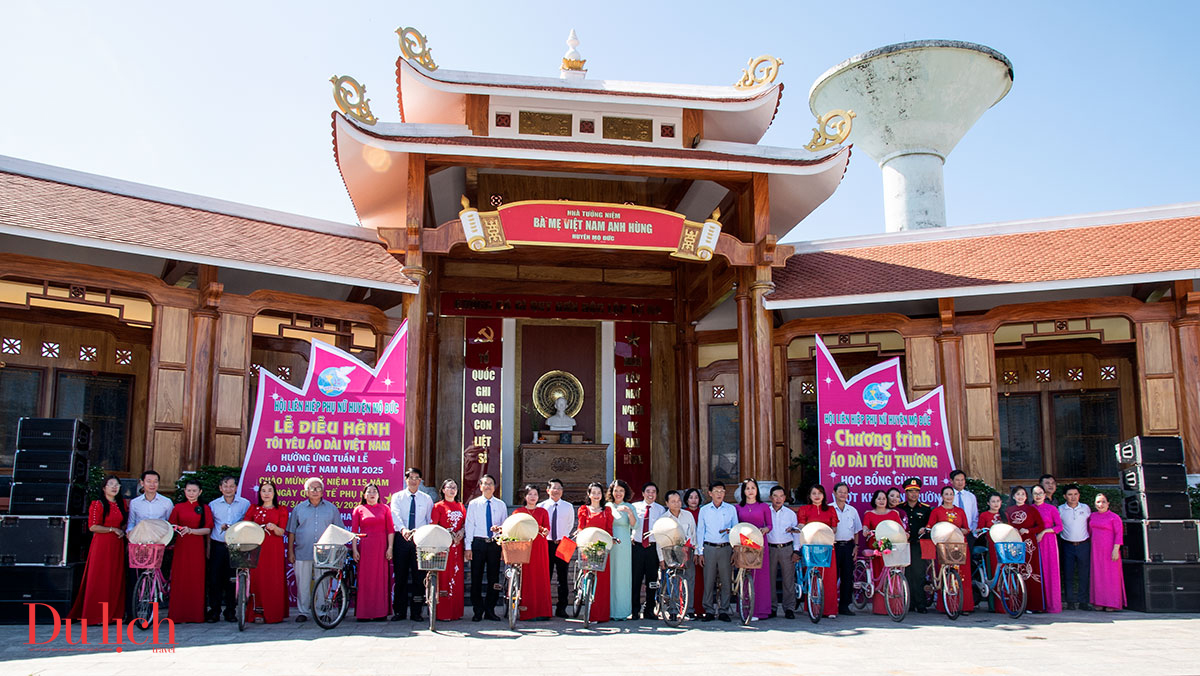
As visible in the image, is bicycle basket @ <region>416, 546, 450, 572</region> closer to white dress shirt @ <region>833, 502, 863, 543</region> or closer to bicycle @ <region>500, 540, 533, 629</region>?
bicycle @ <region>500, 540, 533, 629</region>

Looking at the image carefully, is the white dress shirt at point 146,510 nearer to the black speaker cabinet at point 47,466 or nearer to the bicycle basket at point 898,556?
the black speaker cabinet at point 47,466

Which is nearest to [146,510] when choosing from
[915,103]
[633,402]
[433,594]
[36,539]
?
[36,539]

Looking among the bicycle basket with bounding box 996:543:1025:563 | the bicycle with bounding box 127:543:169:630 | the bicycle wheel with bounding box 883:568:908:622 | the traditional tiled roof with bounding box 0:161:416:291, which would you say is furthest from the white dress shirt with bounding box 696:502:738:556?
the bicycle with bounding box 127:543:169:630

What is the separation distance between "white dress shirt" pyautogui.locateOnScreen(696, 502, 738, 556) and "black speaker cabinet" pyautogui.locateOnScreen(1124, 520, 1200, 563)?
372 cm

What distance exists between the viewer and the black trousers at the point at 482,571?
7.73 meters

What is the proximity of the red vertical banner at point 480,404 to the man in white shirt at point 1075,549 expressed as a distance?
273 inches

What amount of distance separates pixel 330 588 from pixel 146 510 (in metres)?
1.81

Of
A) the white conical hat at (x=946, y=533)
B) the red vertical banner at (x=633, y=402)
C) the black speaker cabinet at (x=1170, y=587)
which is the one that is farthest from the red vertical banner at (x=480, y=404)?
the black speaker cabinet at (x=1170, y=587)

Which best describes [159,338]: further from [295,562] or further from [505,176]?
[505,176]

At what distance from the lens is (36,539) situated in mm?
7355

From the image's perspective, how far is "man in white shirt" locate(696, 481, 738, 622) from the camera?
7.98m

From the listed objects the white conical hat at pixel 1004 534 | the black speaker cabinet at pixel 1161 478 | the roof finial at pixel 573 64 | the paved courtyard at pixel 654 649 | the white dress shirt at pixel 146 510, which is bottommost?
the paved courtyard at pixel 654 649

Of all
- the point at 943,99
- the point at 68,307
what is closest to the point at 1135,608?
the point at 68,307

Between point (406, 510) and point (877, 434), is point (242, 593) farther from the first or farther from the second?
point (877, 434)
